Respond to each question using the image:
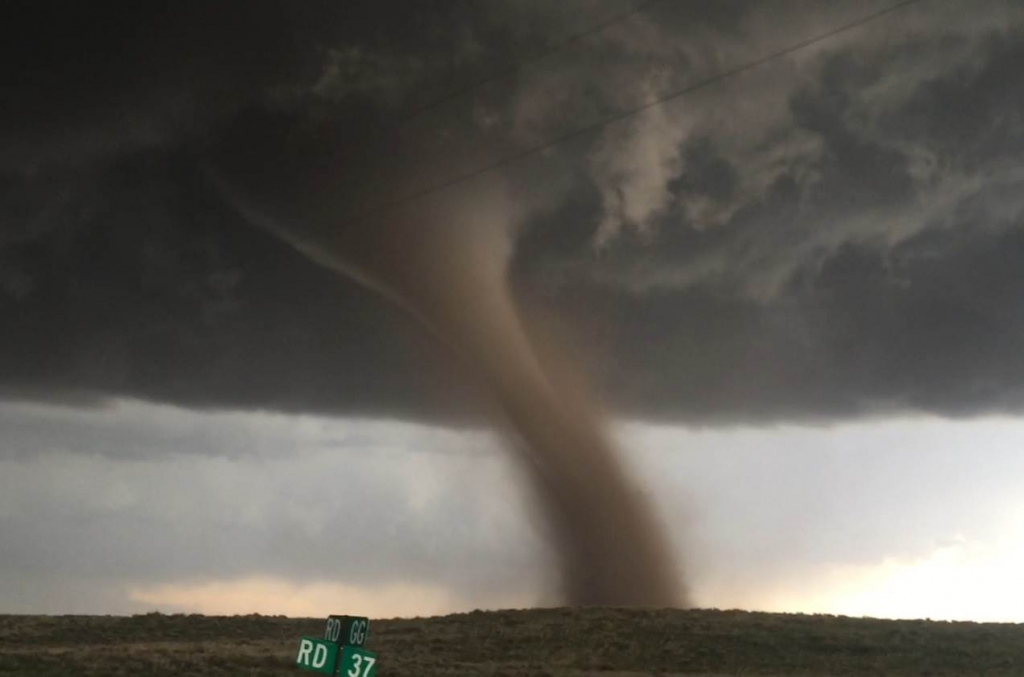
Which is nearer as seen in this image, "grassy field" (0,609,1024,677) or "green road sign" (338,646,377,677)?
"green road sign" (338,646,377,677)

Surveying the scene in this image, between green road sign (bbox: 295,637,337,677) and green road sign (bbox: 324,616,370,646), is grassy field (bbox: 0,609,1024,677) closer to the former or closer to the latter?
green road sign (bbox: 295,637,337,677)

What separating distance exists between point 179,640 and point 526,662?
61.1ft

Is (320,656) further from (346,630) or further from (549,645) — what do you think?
(549,645)

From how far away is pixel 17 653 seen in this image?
44.6 meters

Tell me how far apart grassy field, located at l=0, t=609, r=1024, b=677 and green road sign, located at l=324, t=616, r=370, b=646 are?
94.5 feet

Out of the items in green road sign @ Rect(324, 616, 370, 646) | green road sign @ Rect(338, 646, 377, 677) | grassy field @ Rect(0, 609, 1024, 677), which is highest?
grassy field @ Rect(0, 609, 1024, 677)

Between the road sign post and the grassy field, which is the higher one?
the grassy field

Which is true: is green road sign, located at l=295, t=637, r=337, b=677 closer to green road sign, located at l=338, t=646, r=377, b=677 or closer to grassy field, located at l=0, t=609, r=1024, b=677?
green road sign, located at l=338, t=646, r=377, b=677

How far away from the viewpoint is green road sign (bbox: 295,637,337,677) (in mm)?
14750

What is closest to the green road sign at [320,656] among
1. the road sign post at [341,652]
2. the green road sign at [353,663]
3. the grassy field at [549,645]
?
the road sign post at [341,652]

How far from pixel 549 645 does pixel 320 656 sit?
148 ft

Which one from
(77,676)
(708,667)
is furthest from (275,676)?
(708,667)

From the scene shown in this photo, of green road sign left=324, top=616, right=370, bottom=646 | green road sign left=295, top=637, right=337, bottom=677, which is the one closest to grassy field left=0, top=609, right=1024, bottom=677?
green road sign left=295, top=637, right=337, bottom=677

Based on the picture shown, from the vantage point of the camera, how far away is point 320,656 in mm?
14867
